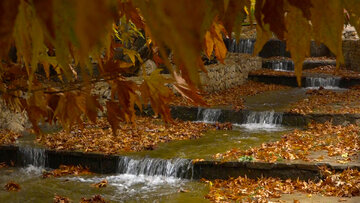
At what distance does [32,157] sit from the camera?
871cm

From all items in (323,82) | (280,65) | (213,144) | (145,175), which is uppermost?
(280,65)

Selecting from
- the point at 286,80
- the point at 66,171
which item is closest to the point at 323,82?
the point at 286,80

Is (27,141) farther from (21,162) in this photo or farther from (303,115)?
(303,115)

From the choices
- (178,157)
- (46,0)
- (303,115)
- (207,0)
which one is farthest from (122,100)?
(303,115)

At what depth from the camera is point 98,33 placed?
337 mm

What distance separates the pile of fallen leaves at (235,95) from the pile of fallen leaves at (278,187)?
14.8ft

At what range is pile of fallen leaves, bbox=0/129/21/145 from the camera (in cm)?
927

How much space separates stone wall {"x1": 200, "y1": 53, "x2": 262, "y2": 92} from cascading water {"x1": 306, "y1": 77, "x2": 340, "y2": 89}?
7.46ft

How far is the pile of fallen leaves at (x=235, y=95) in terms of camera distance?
41.5ft

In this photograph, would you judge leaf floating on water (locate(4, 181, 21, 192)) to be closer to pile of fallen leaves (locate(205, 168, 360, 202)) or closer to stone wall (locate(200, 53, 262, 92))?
pile of fallen leaves (locate(205, 168, 360, 202))

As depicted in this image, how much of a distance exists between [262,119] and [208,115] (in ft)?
4.58

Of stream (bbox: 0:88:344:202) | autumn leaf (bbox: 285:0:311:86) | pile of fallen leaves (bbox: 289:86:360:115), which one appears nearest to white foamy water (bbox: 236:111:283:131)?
pile of fallen leaves (bbox: 289:86:360:115)

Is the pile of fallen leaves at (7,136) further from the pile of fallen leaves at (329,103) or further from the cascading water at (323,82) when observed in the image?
the cascading water at (323,82)

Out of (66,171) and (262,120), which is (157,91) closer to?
(66,171)
